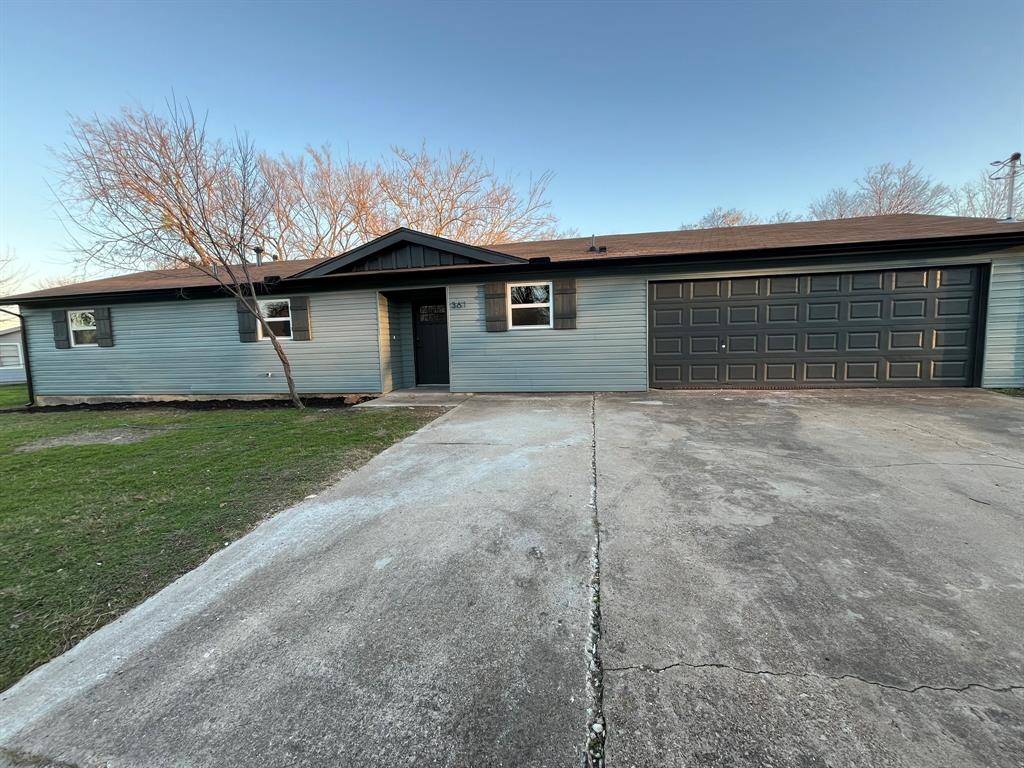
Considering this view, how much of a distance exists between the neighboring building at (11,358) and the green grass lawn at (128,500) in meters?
15.2

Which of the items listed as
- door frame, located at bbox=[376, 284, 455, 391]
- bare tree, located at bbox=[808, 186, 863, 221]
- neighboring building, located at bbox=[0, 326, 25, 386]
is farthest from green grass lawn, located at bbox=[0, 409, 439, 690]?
bare tree, located at bbox=[808, 186, 863, 221]

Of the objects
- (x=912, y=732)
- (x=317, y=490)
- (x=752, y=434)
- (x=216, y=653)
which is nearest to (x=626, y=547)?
(x=912, y=732)

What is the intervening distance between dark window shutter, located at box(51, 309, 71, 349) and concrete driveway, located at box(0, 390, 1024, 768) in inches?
470

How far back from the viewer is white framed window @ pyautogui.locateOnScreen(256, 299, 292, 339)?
9719mm

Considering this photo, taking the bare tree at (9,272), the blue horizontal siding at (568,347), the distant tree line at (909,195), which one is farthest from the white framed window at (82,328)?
the distant tree line at (909,195)

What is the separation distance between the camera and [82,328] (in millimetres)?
10492

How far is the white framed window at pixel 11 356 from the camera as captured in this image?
17.1m

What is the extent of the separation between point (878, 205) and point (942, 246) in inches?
756

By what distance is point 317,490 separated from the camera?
372 cm

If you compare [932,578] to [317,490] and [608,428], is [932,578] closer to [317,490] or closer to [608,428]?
[608,428]

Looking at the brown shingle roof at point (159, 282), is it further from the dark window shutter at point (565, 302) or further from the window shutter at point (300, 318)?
the dark window shutter at point (565, 302)

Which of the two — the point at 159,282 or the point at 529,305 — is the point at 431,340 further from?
the point at 159,282

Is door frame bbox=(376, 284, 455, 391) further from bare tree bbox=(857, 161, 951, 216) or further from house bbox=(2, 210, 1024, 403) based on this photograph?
bare tree bbox=(857, 161, 951, 216)

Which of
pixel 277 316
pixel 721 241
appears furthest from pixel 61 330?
pixel 721 241
